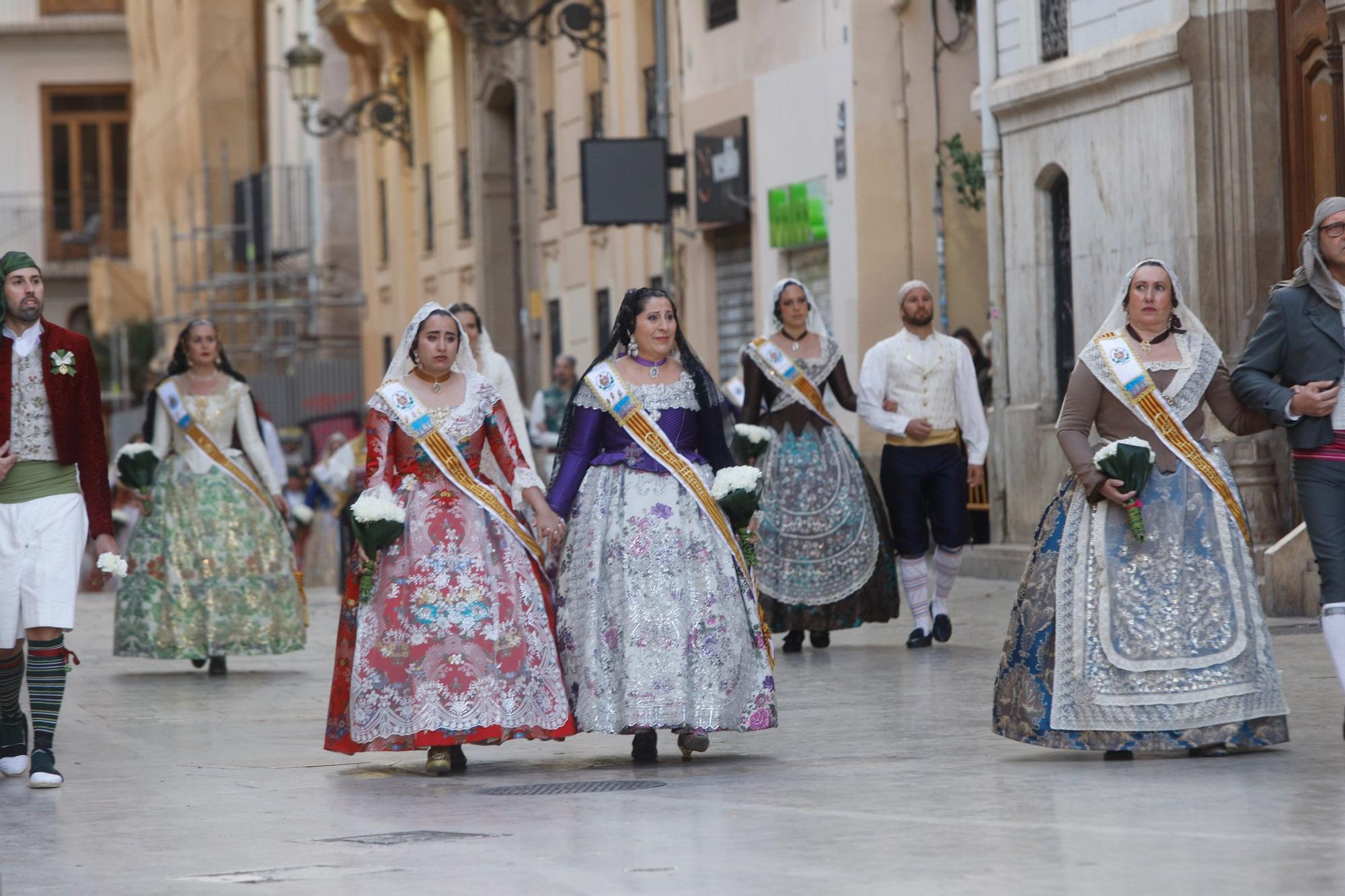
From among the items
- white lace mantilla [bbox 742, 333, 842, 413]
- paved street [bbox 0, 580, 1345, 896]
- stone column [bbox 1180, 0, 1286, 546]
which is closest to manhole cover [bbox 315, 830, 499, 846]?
paved street [bbox 0, 580, 1345, 896]

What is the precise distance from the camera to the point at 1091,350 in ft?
29.9

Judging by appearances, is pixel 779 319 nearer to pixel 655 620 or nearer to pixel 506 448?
pixel 506 448

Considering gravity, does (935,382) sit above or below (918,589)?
above

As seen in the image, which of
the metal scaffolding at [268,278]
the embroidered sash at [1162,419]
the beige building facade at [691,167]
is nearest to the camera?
the embroidered sash at [1162,419]

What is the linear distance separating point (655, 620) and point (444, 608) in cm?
72

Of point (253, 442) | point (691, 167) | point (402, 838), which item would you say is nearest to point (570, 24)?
point (691, 167)

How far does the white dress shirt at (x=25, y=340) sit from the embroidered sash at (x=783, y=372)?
494 cm

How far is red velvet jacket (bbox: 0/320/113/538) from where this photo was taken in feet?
30.9

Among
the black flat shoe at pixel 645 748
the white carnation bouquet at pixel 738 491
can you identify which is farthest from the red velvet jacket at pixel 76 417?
the white carnation bouquet at pixel 738 491

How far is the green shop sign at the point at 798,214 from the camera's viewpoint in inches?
906

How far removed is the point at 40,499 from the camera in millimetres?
9375

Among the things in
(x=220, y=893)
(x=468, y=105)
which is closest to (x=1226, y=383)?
(x=220, y=893)

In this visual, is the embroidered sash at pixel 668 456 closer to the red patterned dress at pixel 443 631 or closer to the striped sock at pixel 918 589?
the red patterned dress at pixel 443 631

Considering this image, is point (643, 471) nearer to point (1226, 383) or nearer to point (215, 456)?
point (1226, 383)
